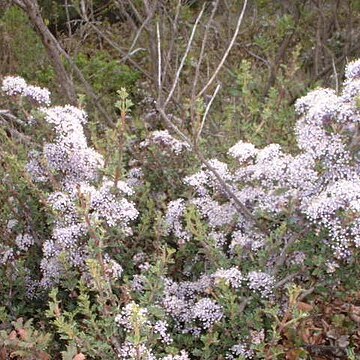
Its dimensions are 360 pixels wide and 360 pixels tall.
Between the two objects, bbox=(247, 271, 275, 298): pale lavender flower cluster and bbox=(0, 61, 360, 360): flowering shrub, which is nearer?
bbox=(0, 61, 360, 360): flowering shrub

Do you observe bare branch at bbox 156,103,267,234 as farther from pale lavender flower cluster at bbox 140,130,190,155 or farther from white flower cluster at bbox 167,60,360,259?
pale lavender flower cluster at bbox 140,130,190,155

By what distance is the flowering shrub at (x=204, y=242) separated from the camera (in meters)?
2.18

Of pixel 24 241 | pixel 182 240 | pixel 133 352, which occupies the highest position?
pixel 24 241

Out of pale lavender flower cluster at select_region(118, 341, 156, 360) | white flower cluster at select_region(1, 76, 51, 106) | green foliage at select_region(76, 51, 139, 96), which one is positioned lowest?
pale lavender flower cluster at select_region(118, 341, 156, 360)

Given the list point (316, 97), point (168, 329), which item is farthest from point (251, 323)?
point (316, 97)

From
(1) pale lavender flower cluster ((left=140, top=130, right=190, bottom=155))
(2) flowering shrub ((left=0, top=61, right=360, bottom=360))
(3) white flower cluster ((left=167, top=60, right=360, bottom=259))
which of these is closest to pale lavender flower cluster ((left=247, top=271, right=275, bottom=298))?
(2) flowering shrub ((left=0, top=61, right=360, bottom=360))

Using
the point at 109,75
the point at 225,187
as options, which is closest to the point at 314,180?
the point at 225,187

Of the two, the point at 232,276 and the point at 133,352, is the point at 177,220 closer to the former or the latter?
the point at 232,276

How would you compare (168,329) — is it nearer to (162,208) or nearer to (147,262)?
(147,262)

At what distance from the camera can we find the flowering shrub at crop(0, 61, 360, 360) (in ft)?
7.16

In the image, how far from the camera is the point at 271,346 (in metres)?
2.21

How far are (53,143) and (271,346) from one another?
1091mm

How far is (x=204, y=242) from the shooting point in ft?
7.89

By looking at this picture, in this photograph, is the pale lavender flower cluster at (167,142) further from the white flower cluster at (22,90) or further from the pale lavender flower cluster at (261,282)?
the pale lavender flower cluster at (261,282)
